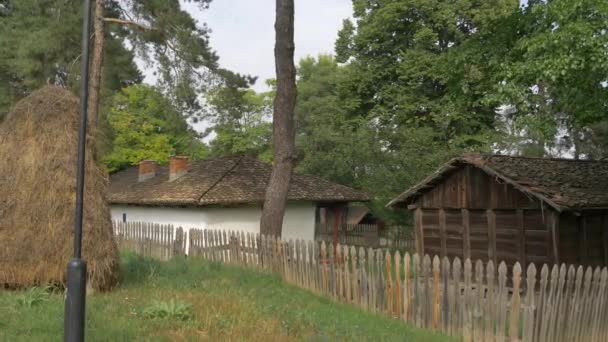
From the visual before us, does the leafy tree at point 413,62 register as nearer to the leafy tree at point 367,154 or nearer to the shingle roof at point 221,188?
the leafy tree at point 367,154

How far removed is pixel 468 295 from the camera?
8.66 metres

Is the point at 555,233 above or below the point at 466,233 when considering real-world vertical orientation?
above

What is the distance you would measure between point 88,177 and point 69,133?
979 mm

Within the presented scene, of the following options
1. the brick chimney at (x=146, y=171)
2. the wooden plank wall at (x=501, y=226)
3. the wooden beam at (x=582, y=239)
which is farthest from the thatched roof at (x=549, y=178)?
the brick chimney at (x=146, y=171)

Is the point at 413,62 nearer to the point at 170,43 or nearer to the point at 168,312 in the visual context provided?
the point at 170,43

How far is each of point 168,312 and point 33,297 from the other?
102 inches

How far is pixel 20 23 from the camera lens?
28359mm

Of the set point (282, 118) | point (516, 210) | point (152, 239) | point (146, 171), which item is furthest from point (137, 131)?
point (516, 210)

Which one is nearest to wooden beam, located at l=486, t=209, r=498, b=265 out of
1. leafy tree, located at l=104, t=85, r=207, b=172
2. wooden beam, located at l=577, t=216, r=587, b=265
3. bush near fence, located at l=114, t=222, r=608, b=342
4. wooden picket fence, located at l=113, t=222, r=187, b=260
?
wooden beam, located at l=577, t=216, r=587, b=265

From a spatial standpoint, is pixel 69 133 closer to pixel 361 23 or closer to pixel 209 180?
pixel 209 180

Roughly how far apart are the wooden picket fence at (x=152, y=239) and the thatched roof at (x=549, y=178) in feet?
23.3

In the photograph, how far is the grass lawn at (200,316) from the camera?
7.26 meters

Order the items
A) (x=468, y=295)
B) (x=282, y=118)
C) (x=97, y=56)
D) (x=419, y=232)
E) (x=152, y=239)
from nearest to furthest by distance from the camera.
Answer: (x=468, y=295) → (x=282, y=118) → (x=419, y=232) → (x=97, y=56) → (x=152, y=239)

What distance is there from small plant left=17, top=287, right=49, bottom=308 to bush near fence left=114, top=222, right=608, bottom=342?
202 inches
